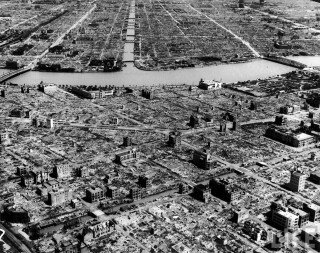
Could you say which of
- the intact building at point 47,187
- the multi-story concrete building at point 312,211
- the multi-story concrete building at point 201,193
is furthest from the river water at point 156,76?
the multi-story concrete building at point 312,211

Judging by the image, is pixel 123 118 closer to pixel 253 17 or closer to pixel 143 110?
pixel 143 110

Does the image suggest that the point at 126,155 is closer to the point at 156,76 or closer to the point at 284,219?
the point at 284,219

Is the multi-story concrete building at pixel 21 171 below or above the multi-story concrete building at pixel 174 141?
below

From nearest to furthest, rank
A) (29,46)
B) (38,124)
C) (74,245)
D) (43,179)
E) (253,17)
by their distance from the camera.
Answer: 1. (74,245)
2. (43,179)
3. (38,124)
4. (29,46)
5. (253,17)

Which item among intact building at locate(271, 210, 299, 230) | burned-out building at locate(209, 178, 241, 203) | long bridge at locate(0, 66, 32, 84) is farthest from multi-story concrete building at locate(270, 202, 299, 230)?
long bridge at locate(0, 66, 32, 84)

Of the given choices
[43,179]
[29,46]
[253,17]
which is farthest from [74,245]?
[253,17]

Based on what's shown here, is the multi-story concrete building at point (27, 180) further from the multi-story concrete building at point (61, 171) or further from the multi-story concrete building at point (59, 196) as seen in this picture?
the multi-story concrete building at point (59, 196)
